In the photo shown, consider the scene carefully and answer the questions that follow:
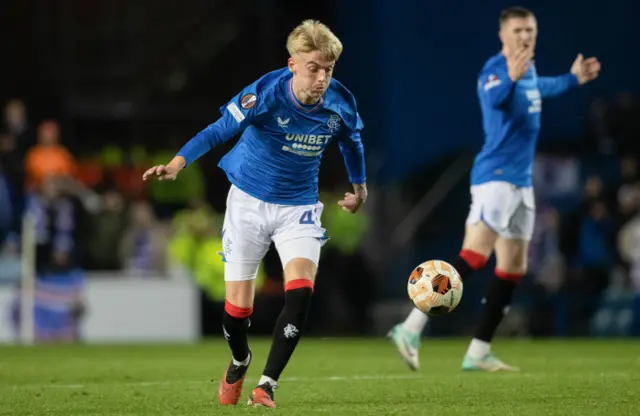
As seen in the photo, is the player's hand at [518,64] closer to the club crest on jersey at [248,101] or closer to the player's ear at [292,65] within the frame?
the player's ear at [292,65]

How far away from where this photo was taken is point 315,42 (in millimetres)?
6816

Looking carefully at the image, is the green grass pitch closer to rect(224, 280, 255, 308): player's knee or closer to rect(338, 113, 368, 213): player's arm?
rect(224, 280, 255, 308): player's knee

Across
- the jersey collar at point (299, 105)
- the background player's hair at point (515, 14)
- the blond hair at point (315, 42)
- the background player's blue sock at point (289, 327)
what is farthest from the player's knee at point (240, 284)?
the background player's hair at point (515, 14)

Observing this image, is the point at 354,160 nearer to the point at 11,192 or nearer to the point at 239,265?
the point at 239,265

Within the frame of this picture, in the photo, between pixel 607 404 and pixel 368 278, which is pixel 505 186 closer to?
pixel 607 404

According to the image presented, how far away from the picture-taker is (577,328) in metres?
16.8

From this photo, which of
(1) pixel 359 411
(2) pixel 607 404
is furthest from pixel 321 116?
(2) pixel 607 404

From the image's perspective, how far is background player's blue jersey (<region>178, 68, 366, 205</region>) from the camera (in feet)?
22.8

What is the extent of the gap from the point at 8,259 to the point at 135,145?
16.9ft

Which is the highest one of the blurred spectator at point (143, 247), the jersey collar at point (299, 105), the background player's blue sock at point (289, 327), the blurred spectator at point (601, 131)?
the jersey collar at point (299, 105)

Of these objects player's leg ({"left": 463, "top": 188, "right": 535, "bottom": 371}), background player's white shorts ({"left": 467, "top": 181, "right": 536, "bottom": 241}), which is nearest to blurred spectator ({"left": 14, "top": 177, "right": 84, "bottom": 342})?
player's leg ({"left": 463, "top": 188, "right": 535, "bottom": 371})

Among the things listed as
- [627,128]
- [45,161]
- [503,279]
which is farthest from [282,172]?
[627,128]

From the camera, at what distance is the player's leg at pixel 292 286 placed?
6.76 metres

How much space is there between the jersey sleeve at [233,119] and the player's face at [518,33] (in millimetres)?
3140
